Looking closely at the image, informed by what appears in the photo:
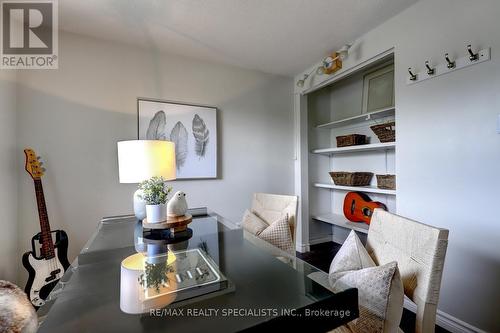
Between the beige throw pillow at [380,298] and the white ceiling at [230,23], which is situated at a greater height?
the white ceiling at [230,23]

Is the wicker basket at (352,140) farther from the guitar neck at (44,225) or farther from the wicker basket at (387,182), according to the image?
the guitar neck at (44,225)

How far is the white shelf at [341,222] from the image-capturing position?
2.50 meters

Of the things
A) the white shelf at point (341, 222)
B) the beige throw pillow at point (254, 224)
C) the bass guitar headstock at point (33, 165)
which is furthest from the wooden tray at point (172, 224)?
the white shelf at point (341, 222)

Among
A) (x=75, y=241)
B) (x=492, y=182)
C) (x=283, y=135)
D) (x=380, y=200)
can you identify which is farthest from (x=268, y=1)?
(x=75, y=241)

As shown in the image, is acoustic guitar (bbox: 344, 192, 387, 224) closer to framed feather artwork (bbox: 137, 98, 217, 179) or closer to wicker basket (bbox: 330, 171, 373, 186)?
wicker basket (bbox: 330, 171, 373, 186)

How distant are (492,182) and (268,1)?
6.36 ft

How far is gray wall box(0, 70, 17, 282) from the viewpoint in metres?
1.64

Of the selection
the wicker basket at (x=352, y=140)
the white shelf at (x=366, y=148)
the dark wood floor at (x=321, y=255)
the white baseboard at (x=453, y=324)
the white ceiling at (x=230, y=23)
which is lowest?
the dark wood floor at (x=321, y=255)

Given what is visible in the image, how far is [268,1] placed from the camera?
66.8 inches

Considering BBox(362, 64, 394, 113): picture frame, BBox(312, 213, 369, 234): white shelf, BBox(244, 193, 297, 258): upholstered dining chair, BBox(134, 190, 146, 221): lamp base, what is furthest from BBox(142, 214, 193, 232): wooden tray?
BBox(362, 64, 394, 113): picture frame

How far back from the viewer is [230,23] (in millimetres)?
1951

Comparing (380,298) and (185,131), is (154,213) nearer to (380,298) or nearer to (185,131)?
(380,298)

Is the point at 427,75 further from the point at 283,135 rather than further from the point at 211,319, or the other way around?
the point at 211,319

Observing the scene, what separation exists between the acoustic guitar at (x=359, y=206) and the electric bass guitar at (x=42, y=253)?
9.54 ft
